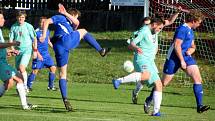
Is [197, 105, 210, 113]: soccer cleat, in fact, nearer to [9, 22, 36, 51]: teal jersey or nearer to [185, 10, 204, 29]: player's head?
[185, 10, 204, 29]: player's head

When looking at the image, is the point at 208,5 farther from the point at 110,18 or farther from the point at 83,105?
the point at 110,18

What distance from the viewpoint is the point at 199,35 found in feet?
79.0

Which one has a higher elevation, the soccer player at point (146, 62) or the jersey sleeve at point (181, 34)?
the jersey sleeve at point (181, 34)

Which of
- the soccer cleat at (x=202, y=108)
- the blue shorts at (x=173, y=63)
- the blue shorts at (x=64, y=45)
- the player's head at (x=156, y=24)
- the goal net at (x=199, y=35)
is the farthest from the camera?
the goal net at (x=199, y=35)

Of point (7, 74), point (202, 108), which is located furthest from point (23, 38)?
point (202, 108)

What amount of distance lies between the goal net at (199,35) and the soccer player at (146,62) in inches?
254

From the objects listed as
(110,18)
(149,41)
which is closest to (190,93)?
(149,41)

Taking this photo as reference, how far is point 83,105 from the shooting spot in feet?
53.2

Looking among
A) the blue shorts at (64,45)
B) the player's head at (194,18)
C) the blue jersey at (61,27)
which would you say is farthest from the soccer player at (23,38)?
the player's head at (194,18)

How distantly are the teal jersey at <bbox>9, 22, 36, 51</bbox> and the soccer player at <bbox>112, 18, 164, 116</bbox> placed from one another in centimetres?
471

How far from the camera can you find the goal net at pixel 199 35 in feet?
72.2

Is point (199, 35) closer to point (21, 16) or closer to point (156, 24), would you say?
point (21, 16)

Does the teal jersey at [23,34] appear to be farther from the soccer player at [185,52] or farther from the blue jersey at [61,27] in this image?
the soccer player at [185,52]

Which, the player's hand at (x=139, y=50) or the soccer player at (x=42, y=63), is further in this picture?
the soccer player at (x=42, y=63)
